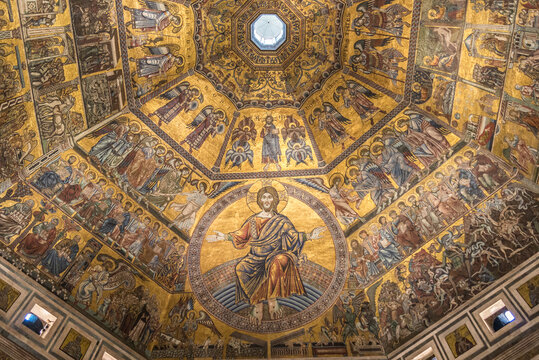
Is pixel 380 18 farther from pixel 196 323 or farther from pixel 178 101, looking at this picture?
pixel 196 323

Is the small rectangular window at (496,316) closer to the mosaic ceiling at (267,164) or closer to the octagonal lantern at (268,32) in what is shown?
the mosaic ceiling at (267,164)

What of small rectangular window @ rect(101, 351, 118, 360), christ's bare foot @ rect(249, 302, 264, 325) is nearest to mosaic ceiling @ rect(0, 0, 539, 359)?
christ's bare foot @ rect(249, 302, 264, 325)

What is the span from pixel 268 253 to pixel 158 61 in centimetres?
722

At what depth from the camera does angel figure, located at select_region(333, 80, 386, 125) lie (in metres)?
15.3

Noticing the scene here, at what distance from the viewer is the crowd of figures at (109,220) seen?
12.8 meters

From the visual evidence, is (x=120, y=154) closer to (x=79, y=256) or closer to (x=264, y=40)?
(x=79, y=256)

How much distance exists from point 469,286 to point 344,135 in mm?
6171

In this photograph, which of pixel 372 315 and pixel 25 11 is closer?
pixel 25 11

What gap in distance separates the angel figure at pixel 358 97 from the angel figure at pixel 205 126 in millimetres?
4098

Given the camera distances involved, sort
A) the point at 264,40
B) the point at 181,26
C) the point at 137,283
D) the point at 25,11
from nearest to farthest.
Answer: the point at 25,11
the point at 137,283
the point at 181,26
the point at 264,40

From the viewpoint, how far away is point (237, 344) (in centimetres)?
1385

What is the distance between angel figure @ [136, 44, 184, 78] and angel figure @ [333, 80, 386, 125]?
18.5 feet

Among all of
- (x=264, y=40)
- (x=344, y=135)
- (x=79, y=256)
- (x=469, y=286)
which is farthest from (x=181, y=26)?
(x=469, y=286)

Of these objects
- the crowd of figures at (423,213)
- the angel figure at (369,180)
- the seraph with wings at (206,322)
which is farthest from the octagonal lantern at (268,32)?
the seraph with wings at (206,322)
